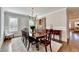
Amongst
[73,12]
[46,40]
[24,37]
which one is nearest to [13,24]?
[24,37]

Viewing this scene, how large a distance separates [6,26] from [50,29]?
799 millimetres

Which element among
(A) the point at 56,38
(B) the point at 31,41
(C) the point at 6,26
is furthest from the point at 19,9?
(A) the point at 56,38

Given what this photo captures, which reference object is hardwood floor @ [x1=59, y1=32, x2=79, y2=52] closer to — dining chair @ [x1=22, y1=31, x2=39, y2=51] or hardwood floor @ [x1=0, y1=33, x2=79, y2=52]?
hardwood floor @ [x1=0, y1=33, x2=79, y2=52]

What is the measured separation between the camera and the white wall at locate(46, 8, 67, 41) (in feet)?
6.31

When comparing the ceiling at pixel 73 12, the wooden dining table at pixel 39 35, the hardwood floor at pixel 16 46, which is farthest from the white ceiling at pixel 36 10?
the hardwood floor at pixel 16 46

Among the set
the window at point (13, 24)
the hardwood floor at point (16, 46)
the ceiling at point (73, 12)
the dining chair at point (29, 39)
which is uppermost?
the ceiling at point (73, 12)

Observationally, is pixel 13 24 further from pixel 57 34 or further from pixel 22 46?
pixel 57 34

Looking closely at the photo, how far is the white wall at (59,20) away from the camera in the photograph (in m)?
1.92

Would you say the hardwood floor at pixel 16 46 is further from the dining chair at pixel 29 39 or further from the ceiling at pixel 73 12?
the ceiling at pixel 73 12

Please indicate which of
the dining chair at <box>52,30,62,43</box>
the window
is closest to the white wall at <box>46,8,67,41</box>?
the dining chair at <box>52,30,62,43</box>

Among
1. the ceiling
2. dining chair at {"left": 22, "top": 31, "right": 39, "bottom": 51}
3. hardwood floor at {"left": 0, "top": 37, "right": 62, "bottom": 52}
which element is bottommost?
hardwood floor at {"left": 0, "top": 37, "right": 62, "bottom": 52}

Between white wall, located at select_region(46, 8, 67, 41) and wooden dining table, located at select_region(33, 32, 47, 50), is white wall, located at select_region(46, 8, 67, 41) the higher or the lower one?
the higher one

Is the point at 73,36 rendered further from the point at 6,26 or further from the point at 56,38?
the point at 6,26

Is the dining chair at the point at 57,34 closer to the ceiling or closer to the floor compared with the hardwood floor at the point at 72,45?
closer to the ceiling
